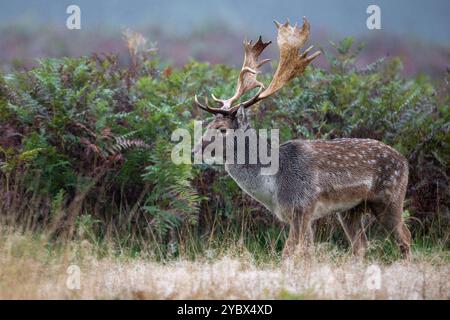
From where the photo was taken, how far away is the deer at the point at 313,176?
7.60 m

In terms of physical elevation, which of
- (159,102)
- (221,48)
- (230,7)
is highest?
(230,7)

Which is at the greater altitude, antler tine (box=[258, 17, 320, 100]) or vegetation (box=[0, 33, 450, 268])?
antler tine (box=[258, 17, 320, 100])

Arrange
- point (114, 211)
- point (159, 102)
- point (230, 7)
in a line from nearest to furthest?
1. point (114, 211)
2. point (159, 102)
3. point (230, 7)

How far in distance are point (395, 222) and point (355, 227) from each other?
0.47 meters

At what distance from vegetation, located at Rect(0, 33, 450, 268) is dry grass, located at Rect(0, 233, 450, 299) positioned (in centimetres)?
64

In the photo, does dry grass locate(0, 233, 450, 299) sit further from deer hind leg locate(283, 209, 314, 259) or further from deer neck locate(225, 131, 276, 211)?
deer neck locate(225, 131, 276, 211)

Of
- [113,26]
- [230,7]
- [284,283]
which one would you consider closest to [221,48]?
[113,26]

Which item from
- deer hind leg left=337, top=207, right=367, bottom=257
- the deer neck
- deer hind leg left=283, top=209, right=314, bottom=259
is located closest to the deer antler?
the deer neck

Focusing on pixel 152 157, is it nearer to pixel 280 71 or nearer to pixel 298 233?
pixel 280 71

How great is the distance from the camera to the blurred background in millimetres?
23875
